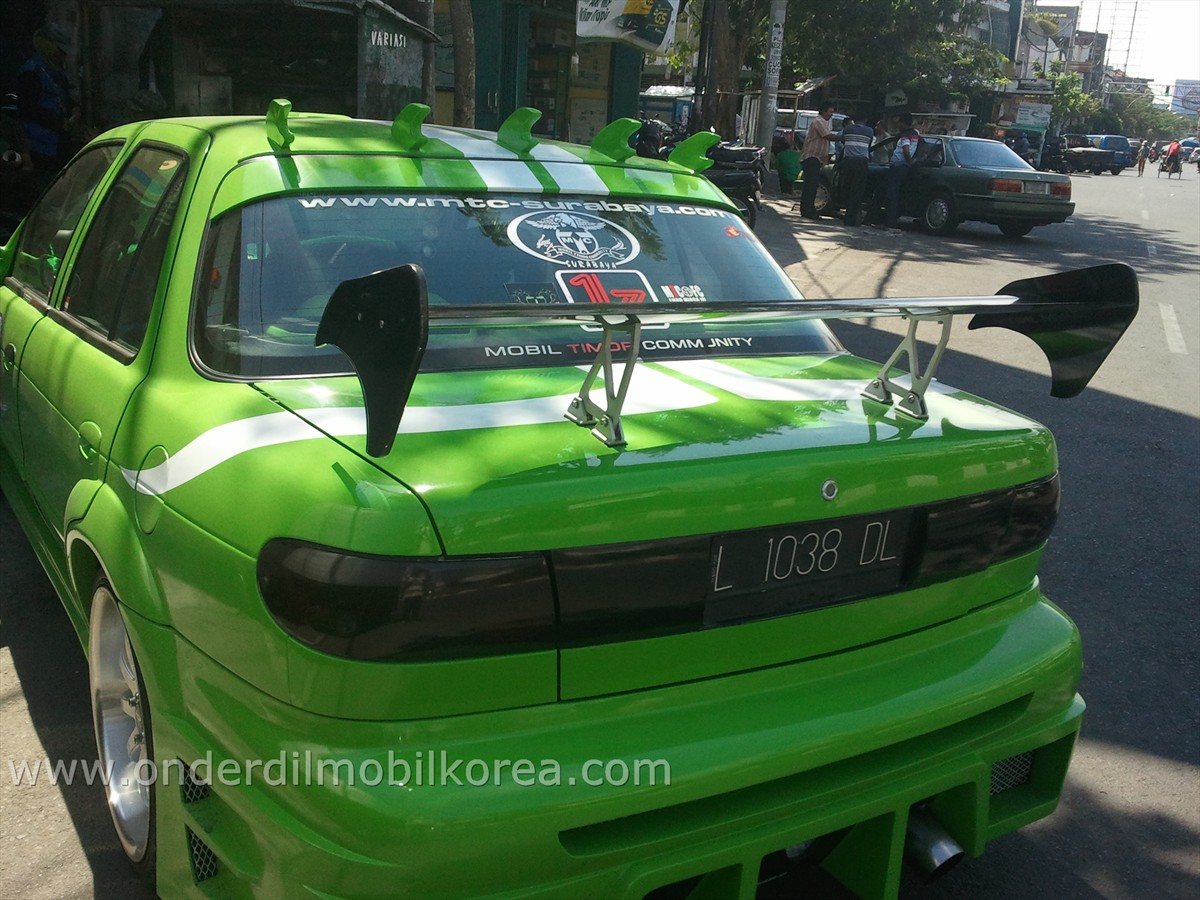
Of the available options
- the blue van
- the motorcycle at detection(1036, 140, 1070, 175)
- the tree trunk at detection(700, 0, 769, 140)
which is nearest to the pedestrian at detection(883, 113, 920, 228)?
the tree trunk at detection(700, 0, 769, 140)

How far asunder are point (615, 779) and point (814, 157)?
A: 1815 centimetres

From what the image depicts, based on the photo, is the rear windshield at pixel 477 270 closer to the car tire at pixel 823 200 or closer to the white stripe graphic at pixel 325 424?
the white stripe graphic at pixel 325 424

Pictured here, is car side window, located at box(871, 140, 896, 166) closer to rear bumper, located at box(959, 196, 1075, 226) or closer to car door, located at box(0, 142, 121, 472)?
rear bumper, located at box(959, 196, 1075, 226)

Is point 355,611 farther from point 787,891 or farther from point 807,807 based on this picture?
point 787,891

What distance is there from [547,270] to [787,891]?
5.02 feet

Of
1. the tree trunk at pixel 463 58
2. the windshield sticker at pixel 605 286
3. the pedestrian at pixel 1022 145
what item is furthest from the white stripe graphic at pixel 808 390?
the pedestrian at pixel 1022 145

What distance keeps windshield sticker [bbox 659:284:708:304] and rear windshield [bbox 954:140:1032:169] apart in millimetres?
15905

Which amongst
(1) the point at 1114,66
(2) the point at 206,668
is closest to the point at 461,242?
(2) the point at 206,668

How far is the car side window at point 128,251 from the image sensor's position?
278cm

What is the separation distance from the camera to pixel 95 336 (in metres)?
2.94

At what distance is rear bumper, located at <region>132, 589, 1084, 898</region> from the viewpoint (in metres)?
1.81

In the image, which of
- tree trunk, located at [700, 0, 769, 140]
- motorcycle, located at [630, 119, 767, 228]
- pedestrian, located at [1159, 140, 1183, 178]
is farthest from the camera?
pedestrian, located at [1159, 140, 1183, 178]

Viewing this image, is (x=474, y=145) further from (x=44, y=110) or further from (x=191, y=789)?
(x=44, y=110)

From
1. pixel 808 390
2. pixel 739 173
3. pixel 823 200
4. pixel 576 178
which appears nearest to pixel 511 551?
pixel 808 390
